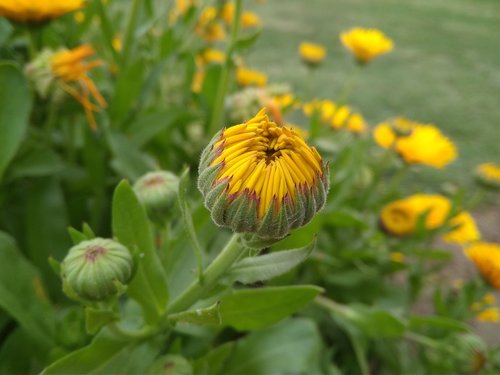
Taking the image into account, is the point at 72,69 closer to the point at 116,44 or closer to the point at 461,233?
the point at 116,44

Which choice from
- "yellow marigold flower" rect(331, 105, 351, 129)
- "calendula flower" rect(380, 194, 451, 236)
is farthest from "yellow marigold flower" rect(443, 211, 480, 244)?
"yellow marigold flower" rect(331, 105, 351, 129)

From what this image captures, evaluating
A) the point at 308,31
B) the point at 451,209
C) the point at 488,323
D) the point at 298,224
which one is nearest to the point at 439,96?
the point at 308,31

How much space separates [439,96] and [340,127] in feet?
6.50

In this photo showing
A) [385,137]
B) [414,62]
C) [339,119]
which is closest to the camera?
[385,137]

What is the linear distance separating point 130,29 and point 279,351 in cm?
63

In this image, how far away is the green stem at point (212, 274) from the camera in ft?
1.95

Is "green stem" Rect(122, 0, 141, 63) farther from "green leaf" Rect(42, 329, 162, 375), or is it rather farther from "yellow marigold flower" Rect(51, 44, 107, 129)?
"green leaf" Rect(42, 329, 162, 375)

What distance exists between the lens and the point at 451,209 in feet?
4.26

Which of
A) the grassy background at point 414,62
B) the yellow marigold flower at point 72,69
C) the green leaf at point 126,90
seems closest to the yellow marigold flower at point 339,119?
the green leaf at point 126,90

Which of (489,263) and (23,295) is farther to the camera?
(489,263)

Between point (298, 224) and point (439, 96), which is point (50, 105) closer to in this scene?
point (298, 224)

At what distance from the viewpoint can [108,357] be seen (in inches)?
27.4

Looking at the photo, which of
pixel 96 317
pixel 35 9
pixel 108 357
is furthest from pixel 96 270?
pixel 35 9

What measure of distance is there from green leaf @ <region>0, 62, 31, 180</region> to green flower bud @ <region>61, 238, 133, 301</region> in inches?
11.9
